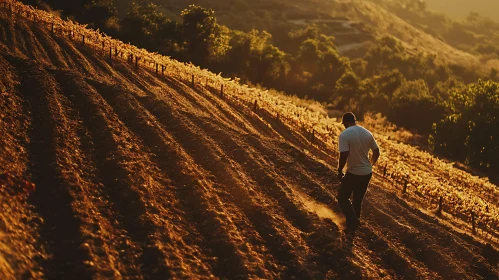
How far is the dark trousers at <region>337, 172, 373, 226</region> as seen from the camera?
9391 mm

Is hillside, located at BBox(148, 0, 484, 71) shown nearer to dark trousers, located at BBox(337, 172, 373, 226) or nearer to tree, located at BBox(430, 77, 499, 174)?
tree, located at BBox(430, 77, 499, 174)

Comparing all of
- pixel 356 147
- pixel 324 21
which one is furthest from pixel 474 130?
pixel 324 21

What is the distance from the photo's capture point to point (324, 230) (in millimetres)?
9836

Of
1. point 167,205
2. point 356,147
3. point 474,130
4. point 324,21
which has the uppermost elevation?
point 324,21

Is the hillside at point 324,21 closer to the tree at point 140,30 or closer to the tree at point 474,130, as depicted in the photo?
the tree at point 140,30

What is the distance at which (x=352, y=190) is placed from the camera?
955 cm

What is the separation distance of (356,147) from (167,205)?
363cm

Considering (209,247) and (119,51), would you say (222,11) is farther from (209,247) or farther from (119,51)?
(209,247)

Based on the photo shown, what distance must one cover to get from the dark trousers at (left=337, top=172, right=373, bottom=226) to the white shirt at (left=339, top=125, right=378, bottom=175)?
0.40 feet

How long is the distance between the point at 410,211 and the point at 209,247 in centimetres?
775

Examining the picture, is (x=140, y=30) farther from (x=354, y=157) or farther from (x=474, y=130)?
(x=354, y=157)

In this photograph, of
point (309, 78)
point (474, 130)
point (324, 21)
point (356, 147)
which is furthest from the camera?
point (324, 21)

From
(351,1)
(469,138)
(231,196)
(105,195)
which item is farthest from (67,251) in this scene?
(351,1)

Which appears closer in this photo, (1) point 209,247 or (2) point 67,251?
(2) point 67,251
